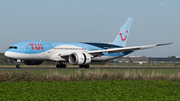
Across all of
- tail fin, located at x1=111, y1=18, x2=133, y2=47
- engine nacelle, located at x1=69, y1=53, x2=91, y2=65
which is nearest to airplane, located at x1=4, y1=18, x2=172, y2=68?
engine nacelle, located at x1=69, y1=53, x2=91, y2=65

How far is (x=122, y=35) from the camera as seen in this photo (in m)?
48.5

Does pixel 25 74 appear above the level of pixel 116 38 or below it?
below

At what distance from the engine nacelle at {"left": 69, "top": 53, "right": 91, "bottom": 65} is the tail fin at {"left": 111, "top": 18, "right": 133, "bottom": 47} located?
11.5 m

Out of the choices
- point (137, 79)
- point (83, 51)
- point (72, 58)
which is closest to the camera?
point (137, 79)

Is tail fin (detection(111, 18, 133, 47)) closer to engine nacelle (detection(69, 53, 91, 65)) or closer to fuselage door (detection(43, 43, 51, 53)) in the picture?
engine nacelle (detection(69, 53, 91, 65))

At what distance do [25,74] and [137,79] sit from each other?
8163 mm

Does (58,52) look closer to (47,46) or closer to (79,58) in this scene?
(47,46)

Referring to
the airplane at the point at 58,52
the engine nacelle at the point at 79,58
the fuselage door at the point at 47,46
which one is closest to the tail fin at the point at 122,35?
the airplane at the point at 58,52

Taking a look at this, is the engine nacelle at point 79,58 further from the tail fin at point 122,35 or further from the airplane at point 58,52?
the tail fin at point 122,35

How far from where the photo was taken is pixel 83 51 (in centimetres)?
4153

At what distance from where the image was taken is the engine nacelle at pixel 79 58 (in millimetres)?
36494

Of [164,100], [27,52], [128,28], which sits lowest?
[164,100]

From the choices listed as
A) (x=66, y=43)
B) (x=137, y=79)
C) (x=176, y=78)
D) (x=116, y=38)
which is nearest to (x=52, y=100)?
(x=137, y=79)

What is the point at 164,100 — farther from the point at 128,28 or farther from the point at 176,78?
the point at 128,28
